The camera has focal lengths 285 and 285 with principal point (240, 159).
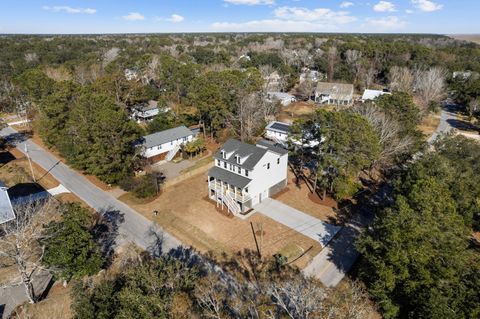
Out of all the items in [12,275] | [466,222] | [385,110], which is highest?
[385,110]

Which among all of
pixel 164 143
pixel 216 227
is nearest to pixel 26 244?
pixel 216 227

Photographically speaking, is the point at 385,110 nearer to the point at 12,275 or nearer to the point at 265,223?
the point at 265,223

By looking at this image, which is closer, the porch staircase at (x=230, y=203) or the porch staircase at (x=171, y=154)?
the porch staircase at (x=230, y=203)

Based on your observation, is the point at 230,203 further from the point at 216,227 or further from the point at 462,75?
the point at 462,75

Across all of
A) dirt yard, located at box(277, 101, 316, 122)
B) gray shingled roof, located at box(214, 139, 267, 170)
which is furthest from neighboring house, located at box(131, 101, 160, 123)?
gray shingled roof, located at box(214, 139, 267, 170)

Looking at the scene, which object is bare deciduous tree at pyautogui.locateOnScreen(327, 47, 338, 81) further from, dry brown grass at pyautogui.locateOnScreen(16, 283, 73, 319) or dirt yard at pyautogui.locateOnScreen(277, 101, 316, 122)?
dry brown grass at pyautogui.locateOnScreen(16, 283, 73, 319)

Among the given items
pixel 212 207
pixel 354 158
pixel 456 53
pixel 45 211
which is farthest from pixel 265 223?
pixel 456 53

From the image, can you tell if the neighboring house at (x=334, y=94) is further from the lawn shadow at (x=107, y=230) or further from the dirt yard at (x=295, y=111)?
the lawn shadow at (x=107, y=230)

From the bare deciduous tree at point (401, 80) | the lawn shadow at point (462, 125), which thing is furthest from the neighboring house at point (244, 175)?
the bare deciduous tree at point (401, 80)
